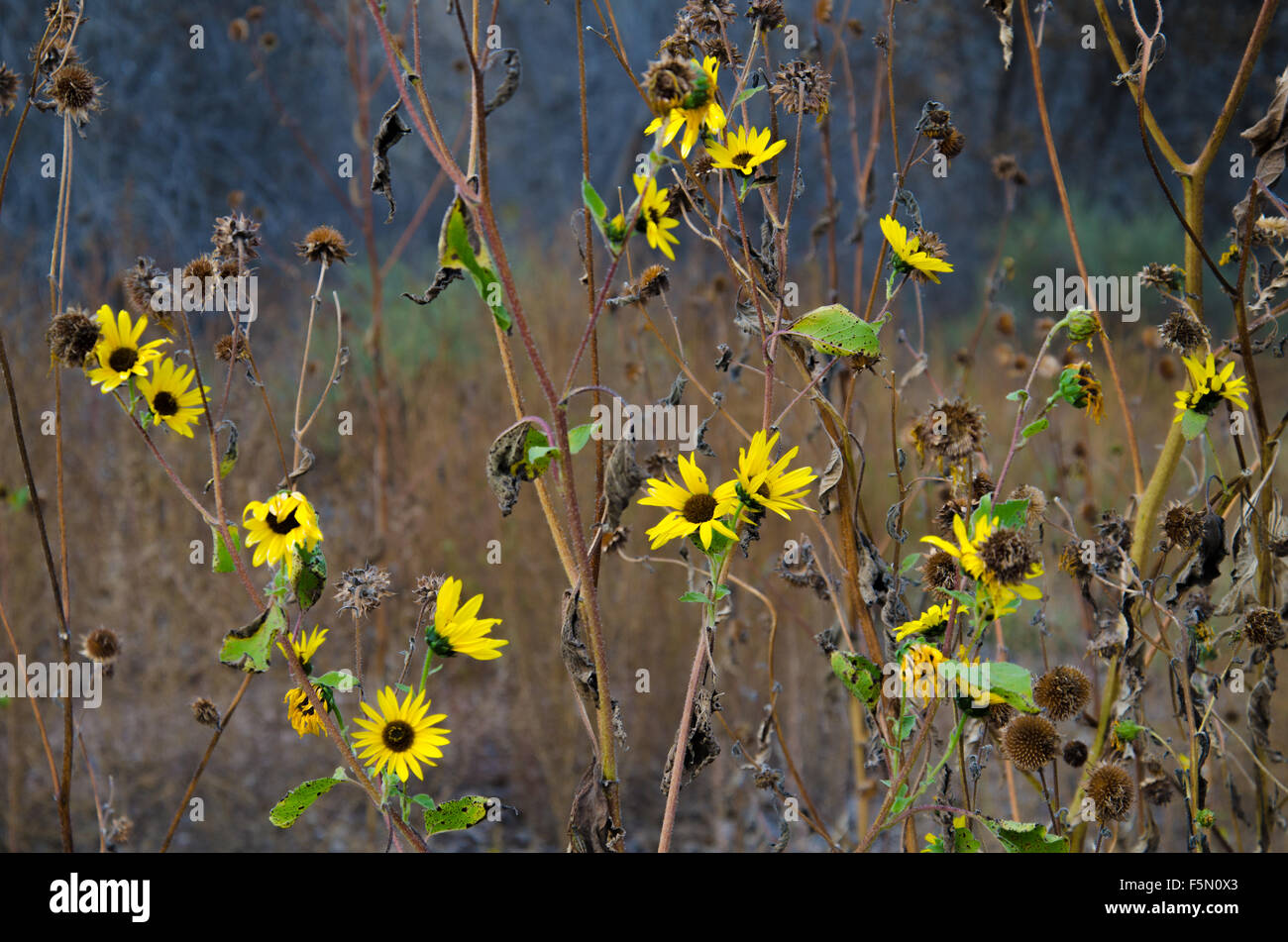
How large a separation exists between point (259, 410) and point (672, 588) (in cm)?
144

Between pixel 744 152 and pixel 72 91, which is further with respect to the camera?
pixel 72 91

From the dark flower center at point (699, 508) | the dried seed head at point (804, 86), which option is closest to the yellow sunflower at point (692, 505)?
the dark flower center at point (699, 508)

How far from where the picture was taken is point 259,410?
9.53 feet

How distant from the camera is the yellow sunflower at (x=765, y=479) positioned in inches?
Result: 27.9

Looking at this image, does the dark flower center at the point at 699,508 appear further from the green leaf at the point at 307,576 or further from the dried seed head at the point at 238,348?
the dried seed head at the point at 238,348

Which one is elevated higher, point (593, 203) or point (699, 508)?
point (593, 203)

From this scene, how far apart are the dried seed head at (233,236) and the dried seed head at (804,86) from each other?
0.49 m

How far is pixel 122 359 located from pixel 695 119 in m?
0.50

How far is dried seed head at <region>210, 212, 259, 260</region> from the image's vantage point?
0.88 meters

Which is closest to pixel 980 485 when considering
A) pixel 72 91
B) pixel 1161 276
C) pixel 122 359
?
pixel 1161 276

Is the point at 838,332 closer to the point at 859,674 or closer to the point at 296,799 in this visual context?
the point at 859,674

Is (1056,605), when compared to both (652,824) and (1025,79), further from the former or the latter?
(1025,79)

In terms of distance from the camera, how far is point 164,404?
87cm

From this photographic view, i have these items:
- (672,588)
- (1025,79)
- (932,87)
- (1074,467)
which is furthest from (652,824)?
(1025,79)
